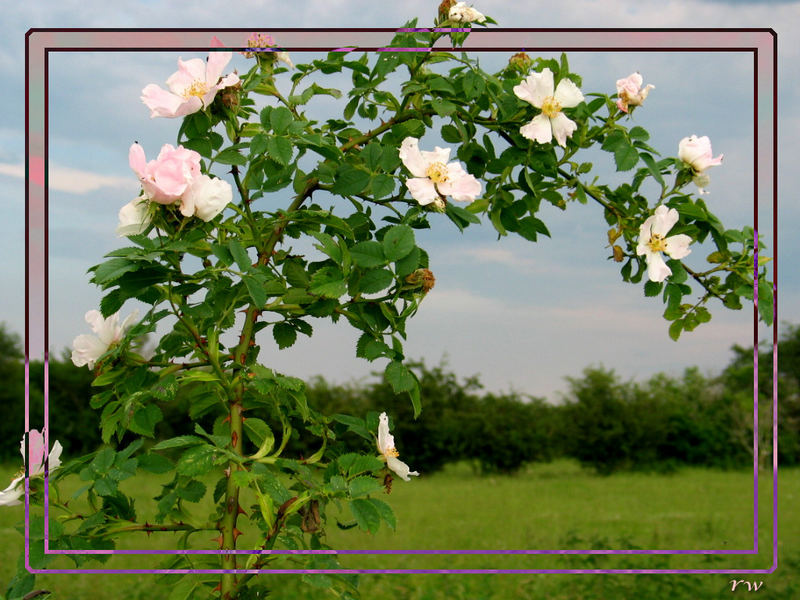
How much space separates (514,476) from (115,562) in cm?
536

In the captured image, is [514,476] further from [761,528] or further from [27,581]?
[27,581]

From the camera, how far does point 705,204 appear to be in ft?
6.15

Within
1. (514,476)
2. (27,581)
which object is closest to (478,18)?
(27,581)

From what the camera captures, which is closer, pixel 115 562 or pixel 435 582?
pixel 435 582

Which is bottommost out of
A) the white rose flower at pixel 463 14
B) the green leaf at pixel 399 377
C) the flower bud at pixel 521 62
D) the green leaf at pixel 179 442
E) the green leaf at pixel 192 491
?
the green leaf at pixel 192 491

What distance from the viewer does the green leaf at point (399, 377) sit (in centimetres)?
158

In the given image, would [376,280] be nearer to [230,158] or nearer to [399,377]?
[399,377]

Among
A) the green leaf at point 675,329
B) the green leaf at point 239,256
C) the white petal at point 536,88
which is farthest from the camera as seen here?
the green leaf at point 675,329

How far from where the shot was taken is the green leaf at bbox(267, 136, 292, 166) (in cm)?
150

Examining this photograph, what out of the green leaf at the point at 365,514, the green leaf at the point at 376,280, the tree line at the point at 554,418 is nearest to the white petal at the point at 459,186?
the green leaf at the point at 376,280

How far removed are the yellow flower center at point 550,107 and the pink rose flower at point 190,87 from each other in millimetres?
637

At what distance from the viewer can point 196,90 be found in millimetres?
1557

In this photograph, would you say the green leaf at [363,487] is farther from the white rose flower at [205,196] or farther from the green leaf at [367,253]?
the white rose flower at [205,196]

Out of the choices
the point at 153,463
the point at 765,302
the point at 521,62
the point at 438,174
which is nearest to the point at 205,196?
the point at 438,174
